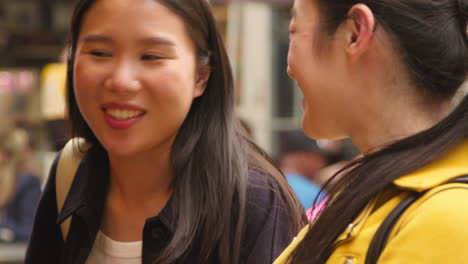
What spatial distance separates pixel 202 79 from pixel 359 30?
845 mm

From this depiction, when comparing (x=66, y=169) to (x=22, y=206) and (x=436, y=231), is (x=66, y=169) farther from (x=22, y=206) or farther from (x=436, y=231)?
(x=22, y=206)

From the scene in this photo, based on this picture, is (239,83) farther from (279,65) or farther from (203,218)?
(203,218)

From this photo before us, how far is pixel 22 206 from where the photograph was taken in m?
5.88

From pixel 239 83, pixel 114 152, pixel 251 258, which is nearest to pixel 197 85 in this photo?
pixel 114 152

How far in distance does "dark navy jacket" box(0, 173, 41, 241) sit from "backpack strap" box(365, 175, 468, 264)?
175 inches

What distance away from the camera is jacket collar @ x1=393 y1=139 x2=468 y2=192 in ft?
4.41

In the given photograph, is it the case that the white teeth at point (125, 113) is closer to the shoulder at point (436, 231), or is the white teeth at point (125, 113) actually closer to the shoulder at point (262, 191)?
the shoulder at point (262, 191)

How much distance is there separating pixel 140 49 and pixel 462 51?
89 centimetres

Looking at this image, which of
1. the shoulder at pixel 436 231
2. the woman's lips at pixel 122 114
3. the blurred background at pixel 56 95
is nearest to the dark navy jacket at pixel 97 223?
the woman's lips at pixel 122 114

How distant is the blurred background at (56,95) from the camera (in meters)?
5.70

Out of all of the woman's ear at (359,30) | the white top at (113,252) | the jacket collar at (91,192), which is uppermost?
the woman's ear at (359,30)

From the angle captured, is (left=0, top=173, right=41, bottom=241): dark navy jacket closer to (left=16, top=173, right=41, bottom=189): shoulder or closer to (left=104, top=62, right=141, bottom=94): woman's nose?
(left=16, top=173, right=41, bottom=189): shoulder

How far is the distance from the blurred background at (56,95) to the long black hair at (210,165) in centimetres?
255

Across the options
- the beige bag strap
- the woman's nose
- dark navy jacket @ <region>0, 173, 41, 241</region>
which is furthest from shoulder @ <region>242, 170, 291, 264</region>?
dark navy jacket @ <region>0, 173, 41, 241</region>
